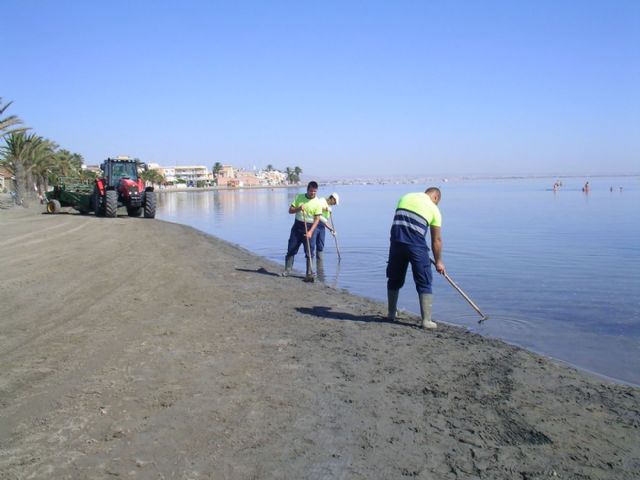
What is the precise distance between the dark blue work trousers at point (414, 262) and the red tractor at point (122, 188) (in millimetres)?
21094

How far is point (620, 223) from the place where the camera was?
25.2m

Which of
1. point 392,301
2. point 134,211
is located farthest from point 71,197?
point 392,301

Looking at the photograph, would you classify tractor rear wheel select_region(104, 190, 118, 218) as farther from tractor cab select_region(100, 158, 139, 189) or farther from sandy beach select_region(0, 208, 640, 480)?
sandy beach select_region(0, 208, 640, 480)

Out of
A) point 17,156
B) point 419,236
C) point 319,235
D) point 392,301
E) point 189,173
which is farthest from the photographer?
point 189,173

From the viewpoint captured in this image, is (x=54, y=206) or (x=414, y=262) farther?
(x=54, y=206)

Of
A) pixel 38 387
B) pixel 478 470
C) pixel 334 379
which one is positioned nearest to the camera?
pixel 478 470

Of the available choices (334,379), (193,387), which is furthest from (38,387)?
(334,379)

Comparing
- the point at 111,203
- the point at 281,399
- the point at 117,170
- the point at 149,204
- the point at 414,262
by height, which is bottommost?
the point at 281,399

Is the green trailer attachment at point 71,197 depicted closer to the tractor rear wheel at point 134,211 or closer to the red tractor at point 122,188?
the red tractor at point 122,188

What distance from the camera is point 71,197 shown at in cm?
2947

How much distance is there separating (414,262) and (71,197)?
88.8ft

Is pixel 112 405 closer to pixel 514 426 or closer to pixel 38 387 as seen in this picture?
pixel 38 387

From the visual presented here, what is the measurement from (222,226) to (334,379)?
25.1m

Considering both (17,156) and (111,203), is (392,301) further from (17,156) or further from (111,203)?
(17,156)
